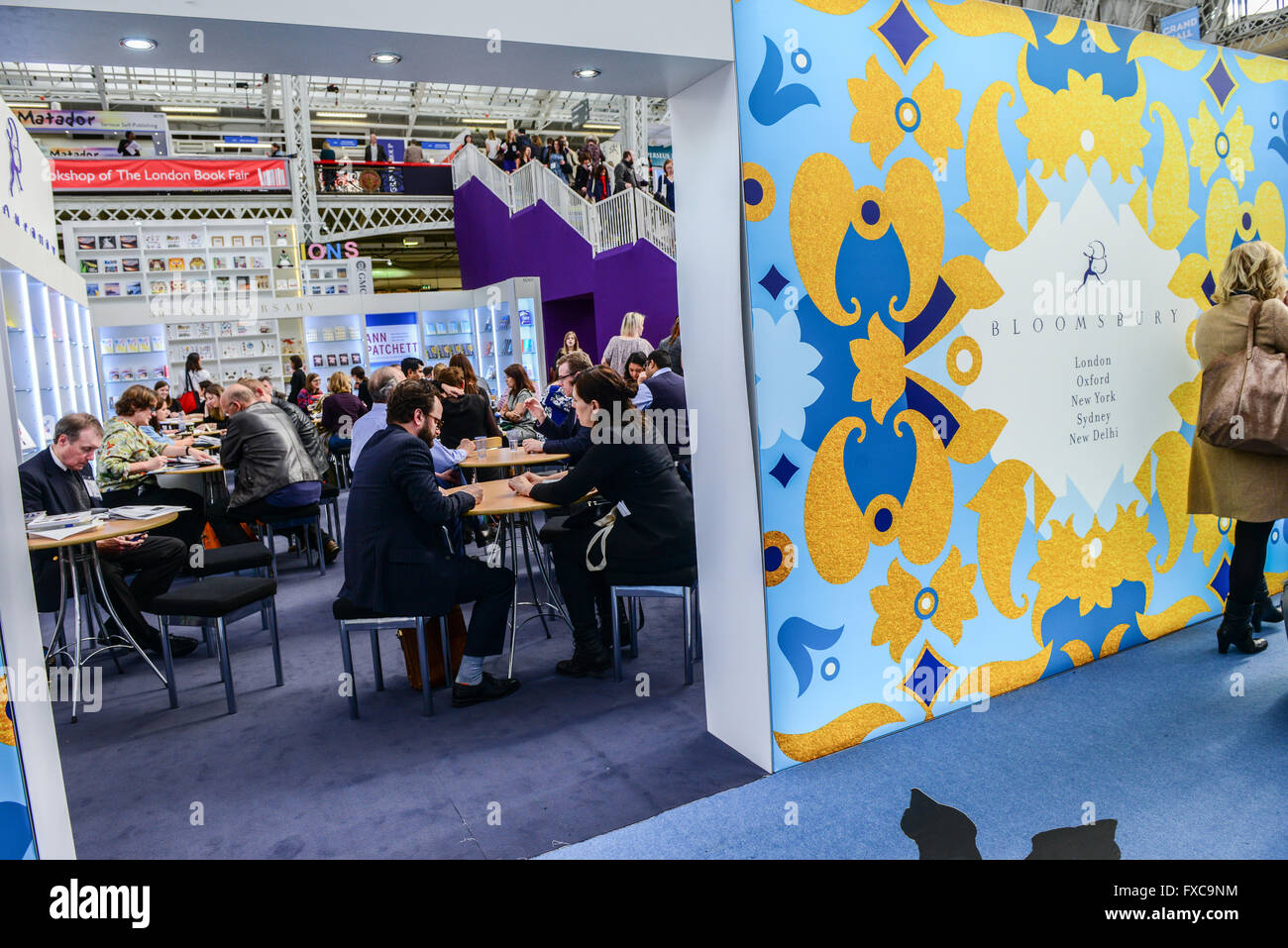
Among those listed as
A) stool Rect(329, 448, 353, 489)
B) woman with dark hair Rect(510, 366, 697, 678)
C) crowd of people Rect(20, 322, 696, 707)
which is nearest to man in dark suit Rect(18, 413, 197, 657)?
crowd of people Rect(20, 322, 696, 707)

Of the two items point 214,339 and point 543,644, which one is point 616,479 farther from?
point 214,339

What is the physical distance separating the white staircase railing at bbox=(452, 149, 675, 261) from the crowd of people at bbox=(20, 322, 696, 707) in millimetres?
5583

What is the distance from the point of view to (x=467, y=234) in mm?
17312

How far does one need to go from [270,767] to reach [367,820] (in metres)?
0.65

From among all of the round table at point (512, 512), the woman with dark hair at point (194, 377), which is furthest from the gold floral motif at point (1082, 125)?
the woman with dark hair at point (194, 377)

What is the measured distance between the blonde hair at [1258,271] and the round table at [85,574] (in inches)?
178

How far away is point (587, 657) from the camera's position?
3.82 meters

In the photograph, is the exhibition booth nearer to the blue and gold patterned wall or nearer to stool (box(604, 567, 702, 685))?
the blue and gold patterned wall

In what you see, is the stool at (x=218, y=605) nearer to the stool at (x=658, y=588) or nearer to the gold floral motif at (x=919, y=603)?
the stool at (x=658, y=588)

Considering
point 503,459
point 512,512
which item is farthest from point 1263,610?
point 503,459

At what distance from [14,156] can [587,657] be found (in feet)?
19.7

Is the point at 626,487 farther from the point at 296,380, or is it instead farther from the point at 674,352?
the point at 296,380

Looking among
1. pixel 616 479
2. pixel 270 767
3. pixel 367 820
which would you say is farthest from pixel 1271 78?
pixel 270 767
